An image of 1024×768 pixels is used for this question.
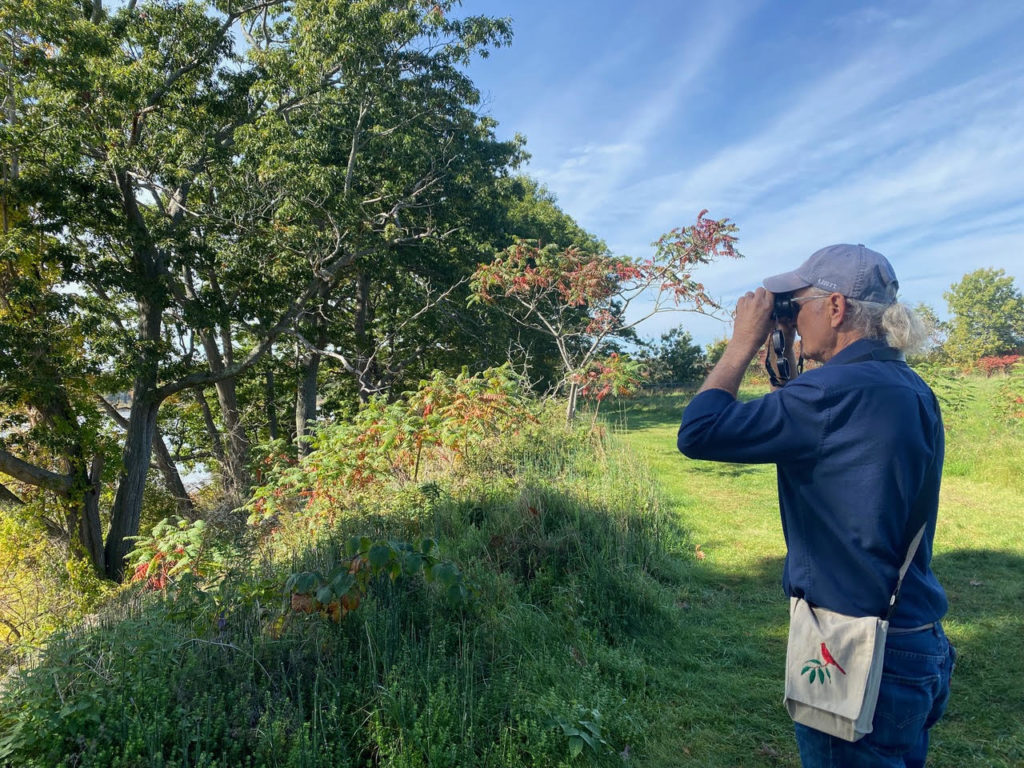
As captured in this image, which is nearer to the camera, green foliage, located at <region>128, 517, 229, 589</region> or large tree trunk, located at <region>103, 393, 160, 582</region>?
green foliage, located at <region>128, 517, 229, 589</region>

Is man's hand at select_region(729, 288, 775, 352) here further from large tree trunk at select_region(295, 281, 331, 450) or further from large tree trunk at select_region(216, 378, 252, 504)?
large tree trunk at select_region(295, 281, 331, 450)

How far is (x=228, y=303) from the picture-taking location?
1515cm

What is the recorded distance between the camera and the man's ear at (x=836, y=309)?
1620mm

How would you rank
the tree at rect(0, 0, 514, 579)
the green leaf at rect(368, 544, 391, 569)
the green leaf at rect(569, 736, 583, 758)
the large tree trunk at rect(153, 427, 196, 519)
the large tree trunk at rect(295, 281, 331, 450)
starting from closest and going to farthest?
the green leaf at rect(569, 736, 583, 758) → the green leaf at rect(368, 544, 391, 569) → the tree at rect(0, 0, 514, 579) → the large tree trunk at rect(295, 281, 331, 450) → the large tree trunk at rect(153, 427, 196, 519)

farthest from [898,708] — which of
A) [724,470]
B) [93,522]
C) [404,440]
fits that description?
[93,522]

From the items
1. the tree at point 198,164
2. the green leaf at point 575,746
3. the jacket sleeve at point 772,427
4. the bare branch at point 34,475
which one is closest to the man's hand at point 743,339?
the jacket sleeve at point 772,427

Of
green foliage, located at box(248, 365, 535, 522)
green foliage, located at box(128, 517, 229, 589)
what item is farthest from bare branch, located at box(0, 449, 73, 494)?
green foliage, located at box(128, 517, 229, 589)

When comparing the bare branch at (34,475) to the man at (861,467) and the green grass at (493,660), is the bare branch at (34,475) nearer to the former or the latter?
the green grass at (493,660)

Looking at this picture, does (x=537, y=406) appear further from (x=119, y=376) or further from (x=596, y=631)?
(x=119, y=376)

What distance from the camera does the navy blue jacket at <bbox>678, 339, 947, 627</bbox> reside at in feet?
4.73

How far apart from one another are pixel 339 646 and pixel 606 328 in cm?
740

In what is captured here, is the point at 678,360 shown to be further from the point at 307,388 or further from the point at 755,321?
the point at 755,321

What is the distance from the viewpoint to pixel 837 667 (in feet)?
4.80

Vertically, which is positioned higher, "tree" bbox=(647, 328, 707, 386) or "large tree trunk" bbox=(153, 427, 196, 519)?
"tree" bbox=(647, 328, 707, 386)
